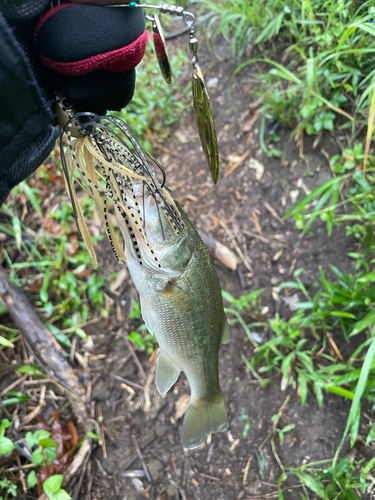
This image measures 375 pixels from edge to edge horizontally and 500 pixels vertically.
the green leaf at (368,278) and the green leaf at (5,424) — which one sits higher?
the green leaf at (368,278)

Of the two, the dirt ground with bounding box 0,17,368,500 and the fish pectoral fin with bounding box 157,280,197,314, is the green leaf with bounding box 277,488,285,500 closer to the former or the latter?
the dirt ground with bounding box 0,17,368,500

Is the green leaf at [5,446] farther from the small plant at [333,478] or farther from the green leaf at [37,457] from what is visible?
the small plant at [333,478]

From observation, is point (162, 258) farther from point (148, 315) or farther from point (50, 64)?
point (50, 64)

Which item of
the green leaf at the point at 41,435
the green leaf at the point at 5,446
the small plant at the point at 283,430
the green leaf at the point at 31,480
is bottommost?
the small plant at the point at 283,430

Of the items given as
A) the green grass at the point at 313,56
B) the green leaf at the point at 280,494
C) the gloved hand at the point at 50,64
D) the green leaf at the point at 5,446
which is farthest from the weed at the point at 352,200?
the green leaf at the point at 5,446

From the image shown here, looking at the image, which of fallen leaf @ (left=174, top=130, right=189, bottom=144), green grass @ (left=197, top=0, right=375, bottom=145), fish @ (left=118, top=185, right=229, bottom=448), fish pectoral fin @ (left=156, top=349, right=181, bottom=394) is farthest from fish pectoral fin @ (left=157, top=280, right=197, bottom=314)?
fallen leaf @ (left=174, top=130, right=189, bottom=144)

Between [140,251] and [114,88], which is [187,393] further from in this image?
[114,88]

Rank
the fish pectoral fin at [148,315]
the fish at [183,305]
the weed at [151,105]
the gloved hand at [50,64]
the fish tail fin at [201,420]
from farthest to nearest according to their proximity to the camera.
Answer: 1. the weed at [151,105]
2. the fish tail fin at [201,420]
3. the fish pectoral fin at [148,315]
4. the fish at [183,305]
5. the gloved hand at [50,64]

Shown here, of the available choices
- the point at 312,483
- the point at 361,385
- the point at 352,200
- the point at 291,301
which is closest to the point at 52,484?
the point at 312,483
